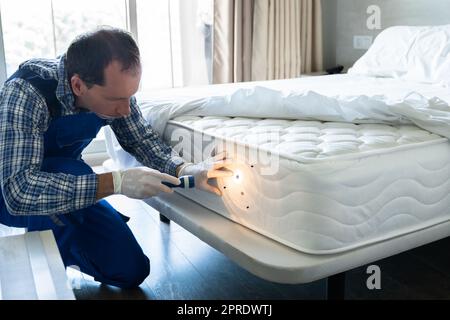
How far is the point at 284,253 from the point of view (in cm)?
131

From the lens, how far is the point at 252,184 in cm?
143

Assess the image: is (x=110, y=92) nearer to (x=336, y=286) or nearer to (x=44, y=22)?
(x=336, y=286)

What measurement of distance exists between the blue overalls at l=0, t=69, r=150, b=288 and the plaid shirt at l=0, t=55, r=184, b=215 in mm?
96

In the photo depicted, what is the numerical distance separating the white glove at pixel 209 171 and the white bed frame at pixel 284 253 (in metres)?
0.10

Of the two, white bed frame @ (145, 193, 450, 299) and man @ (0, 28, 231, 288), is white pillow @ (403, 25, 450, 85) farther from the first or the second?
man @ (0, 28, 231, 288)

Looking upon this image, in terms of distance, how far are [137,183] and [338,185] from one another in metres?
0.53

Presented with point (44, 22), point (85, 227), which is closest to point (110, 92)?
point (85, 227)

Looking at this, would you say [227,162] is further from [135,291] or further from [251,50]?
[251,50]

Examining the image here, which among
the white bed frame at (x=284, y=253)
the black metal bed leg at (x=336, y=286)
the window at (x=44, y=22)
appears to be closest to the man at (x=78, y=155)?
the white bed frame at (x=284, y=253)

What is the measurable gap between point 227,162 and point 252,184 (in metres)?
0.13

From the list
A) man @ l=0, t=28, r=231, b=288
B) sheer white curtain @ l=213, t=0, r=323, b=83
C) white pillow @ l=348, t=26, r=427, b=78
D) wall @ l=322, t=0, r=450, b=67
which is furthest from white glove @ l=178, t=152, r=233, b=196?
sheer white curtain @ l=213, t=0, r=323, b=83

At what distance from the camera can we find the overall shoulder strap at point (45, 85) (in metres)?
1.43

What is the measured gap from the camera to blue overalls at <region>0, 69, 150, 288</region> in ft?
5.08
